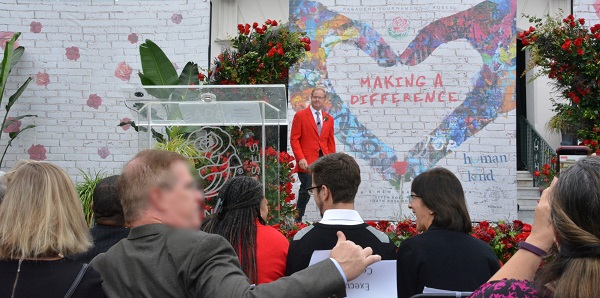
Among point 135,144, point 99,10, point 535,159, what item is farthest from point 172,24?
point 535,159

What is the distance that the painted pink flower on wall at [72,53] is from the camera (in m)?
10.0

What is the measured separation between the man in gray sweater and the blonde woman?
3.4 inches

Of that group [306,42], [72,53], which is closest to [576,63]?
[306,42]

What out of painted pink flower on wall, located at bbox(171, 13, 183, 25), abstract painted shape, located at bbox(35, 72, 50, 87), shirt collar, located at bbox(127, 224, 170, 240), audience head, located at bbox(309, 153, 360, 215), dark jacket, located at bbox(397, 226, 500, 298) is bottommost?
dark jacket, located at bbox(397, 226, 500, 298)

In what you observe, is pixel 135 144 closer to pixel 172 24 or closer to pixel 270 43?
pixel 172 24

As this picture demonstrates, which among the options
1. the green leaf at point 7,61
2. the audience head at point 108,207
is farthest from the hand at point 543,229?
the green leaf at point 7,61

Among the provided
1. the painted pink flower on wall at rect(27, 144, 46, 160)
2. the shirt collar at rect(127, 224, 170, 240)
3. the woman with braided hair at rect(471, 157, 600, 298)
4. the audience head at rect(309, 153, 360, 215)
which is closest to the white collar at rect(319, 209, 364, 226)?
the audience head at rect(309, 153, 360, 215)

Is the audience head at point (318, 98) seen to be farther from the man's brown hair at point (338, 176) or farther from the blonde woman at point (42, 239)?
the blonde woman at point (42, 239)

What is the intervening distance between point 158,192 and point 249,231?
44.1 inches

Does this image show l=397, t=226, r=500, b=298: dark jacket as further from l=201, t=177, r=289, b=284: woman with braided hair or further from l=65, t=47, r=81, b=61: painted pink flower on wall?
l=65, t=47, r=81, b=61: painted pink flower on wall

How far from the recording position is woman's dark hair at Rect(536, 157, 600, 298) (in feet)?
5.36

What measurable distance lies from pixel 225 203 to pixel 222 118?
2.98 metres

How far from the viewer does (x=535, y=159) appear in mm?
11930

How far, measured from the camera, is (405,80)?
30.5ft
